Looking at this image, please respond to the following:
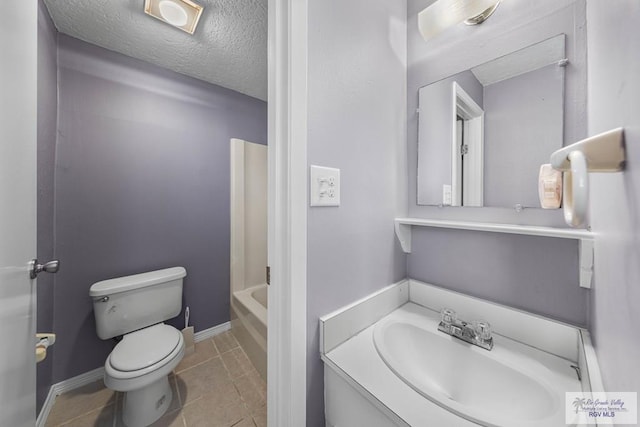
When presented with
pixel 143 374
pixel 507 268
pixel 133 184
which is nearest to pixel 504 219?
pixel 507 268

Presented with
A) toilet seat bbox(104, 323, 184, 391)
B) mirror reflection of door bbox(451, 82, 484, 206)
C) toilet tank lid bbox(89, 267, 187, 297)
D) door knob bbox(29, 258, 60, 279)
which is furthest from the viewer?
toilet tank lid bbox(89, 267, 187, 297)

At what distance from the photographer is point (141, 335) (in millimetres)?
1430

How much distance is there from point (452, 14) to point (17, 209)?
5.01 feet

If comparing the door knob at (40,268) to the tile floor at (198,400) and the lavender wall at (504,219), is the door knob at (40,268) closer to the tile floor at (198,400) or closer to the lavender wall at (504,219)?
the tile floor at (198,400)

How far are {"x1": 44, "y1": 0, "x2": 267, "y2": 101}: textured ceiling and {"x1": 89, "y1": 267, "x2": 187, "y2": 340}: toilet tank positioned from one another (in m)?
1.57

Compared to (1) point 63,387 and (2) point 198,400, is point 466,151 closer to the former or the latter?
(2) point 198,400

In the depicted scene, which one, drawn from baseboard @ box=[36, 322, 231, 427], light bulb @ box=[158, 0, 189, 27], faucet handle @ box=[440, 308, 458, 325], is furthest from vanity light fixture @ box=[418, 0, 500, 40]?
baseboard @ box=[36, 322, 231, 427]

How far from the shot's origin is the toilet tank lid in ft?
4.64

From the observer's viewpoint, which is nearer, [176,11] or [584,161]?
[584,161]

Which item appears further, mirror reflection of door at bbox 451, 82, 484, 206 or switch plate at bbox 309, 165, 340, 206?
mirror reflection of door at bbox 451, 82, 484, 206

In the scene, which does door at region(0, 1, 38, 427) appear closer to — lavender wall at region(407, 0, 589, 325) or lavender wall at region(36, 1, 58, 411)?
lavender wall at region(36, 1, 58, 411)

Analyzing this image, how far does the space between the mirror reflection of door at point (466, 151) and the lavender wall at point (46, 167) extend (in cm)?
204

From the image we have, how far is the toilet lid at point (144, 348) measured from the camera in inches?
47.0

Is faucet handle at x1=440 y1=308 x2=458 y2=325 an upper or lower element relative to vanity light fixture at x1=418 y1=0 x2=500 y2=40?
lower
